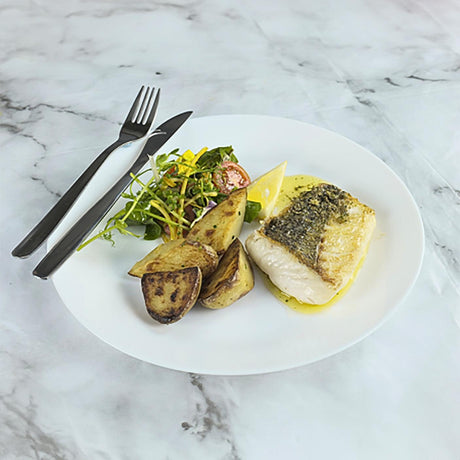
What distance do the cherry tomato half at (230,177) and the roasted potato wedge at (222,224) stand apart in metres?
0.16

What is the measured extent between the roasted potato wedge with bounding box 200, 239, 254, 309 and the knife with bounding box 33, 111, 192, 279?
1.49 feet

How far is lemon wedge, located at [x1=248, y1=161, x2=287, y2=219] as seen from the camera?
212 centimetres

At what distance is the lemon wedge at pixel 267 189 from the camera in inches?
83.3

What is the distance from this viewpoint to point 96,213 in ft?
6.48

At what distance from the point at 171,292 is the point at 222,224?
1.21ft

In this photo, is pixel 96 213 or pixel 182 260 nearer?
pixel 182 260

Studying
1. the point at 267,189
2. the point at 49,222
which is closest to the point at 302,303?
the point at 267,189

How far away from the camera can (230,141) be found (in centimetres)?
234

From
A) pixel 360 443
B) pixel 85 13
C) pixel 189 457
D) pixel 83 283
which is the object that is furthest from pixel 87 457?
pixel 85 13

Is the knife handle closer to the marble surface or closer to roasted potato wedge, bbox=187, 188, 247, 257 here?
the marble surface

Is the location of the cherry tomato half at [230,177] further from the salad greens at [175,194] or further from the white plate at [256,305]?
the white plate at [256,305]

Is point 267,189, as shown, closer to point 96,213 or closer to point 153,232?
point 153,232

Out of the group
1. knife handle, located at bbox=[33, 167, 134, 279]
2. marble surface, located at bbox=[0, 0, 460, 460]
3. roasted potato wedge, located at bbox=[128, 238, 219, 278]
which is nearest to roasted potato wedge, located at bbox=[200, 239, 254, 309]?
roasted potato wedge, located at bbox=[128, 238, 219, 278]

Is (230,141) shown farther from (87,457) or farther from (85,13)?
(85,13)
